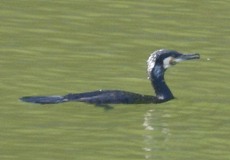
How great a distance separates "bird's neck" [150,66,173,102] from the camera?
23.3 meters

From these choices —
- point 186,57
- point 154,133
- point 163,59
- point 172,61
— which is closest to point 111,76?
point 163,59

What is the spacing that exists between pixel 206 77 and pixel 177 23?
3674mm

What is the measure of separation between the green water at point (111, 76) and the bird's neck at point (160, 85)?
12 centimetres

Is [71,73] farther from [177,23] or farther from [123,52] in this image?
[177,23]

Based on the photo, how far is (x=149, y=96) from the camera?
76.0 feet

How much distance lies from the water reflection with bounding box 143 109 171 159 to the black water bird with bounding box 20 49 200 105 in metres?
0.41

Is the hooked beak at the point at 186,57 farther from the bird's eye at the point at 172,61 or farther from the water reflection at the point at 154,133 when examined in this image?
the water reflection at the point at 154,133

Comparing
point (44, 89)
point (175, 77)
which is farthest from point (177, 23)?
point (44, 89)

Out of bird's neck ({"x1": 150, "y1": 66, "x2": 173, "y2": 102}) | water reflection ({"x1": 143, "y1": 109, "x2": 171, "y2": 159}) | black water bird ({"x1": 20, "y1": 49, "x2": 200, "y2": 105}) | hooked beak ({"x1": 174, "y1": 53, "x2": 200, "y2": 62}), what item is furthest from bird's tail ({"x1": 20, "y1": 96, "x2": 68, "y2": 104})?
hooked beak ({"x1": 174, "y1": 53, "x2": 200, "y2": 62})

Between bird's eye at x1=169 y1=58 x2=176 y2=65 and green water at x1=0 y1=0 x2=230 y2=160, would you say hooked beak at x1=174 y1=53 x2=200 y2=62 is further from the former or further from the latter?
green water at x1=0 y1=0 x2=230 y2=160

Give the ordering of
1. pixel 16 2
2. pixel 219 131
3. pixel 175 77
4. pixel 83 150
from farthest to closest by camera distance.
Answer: pixel 16 2, pixel 175 77, pixel 219 131, pixel 83 150

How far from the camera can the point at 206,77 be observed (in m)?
24.4

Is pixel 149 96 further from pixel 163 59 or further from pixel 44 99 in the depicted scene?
pixel 44 99

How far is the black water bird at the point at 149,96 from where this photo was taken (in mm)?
22172
